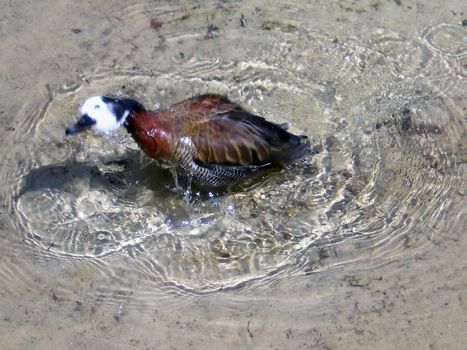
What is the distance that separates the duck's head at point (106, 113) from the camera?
545cm

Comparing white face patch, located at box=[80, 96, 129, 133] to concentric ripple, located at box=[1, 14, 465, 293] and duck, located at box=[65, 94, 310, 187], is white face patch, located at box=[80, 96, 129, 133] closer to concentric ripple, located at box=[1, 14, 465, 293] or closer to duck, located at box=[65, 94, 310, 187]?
duck, located at box=[65, 94, 310, 187]

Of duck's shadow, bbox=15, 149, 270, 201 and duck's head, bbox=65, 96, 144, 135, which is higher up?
duck's head, bbox=65, 96, 144, 135

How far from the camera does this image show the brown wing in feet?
18.2

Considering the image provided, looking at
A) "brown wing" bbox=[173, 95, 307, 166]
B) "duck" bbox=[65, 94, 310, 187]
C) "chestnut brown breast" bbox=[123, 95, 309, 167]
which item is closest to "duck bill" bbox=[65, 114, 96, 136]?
"duck" bbox=[65, 94, 310, 187]

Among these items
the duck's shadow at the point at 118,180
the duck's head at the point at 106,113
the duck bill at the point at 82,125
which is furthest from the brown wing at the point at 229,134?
the duck bill at the point at 82,125

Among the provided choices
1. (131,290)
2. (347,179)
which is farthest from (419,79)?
(131,290)

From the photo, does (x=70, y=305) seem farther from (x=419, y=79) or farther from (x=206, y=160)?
(x=419, y=79)

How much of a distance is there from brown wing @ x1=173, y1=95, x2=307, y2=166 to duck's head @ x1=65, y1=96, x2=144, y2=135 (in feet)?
1.38

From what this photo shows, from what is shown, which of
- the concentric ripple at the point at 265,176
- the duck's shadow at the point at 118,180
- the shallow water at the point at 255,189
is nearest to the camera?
the shallow water at the point at 255,189

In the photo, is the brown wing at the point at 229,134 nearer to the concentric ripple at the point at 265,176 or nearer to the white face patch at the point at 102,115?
the concentric ripple at the point at 265,176

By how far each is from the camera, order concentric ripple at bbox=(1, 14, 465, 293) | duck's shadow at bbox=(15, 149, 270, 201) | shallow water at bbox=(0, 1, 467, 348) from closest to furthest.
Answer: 1. shallow water at bbox=(0, 1, 467, 348)
2. concentric ripple at bbox=(1, 14, 465, 293)
3. duck's shadow at bbox=(15, 149, 270, 201)

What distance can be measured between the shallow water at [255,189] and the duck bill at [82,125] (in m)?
0.45

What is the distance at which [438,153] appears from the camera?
20.0ft

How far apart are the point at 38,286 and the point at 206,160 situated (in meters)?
→ 1.51
